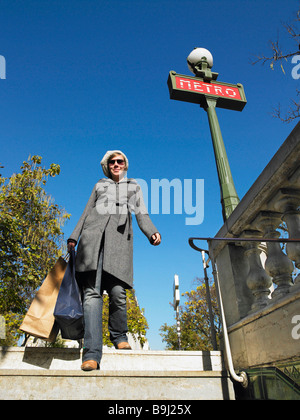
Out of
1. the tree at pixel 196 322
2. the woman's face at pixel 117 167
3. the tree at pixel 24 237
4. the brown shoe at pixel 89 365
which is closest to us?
the brown shoe at pixel 89 365

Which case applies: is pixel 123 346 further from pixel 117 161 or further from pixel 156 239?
pixel 117 161

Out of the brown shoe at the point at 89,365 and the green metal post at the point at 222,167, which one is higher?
the green metal post at the point at 222,167

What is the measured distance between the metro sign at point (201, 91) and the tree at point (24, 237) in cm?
668

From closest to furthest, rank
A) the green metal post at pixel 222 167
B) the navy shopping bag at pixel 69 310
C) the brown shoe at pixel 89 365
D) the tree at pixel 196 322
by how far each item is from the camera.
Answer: the brown shoe at pixel 89 365, the navy shopping bag at pixel 69 310, the green metal post at pixel 222 167, the tree at pixel 196 322

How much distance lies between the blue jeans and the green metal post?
5.62 ft

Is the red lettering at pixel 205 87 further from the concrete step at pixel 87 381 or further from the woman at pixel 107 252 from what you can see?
the concrete step at pixel 87 381

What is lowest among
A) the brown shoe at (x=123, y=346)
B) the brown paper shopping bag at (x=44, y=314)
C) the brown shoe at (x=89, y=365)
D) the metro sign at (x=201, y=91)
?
the brown shoe at (x=89, y=365)

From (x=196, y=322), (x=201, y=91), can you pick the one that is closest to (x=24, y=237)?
(x=201, y=91)

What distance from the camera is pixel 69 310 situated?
7.76 ft

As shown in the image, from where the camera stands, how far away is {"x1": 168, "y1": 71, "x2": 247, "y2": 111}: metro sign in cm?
521

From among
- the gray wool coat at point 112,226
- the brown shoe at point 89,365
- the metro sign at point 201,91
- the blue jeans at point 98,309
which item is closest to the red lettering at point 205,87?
the metro sign at point 201,91

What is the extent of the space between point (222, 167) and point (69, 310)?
280 cm

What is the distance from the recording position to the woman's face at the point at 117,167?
3.51 m

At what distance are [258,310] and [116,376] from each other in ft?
3.81
